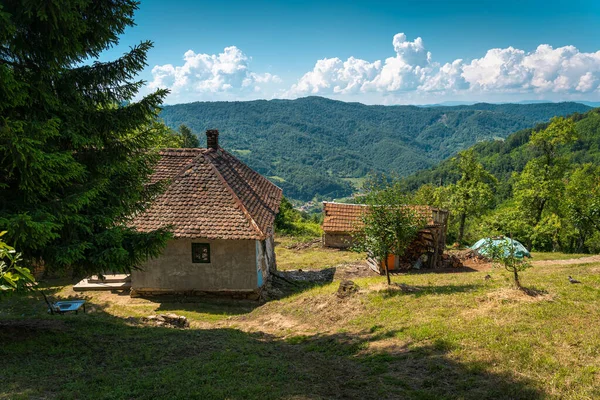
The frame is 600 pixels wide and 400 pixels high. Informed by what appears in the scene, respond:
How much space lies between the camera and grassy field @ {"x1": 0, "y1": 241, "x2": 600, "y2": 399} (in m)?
6.66

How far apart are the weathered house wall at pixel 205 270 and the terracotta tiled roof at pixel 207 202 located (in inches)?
26.2

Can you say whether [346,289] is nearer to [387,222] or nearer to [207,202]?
[387,222]

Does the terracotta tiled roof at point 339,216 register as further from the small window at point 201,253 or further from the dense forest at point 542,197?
the small window at point 201,253

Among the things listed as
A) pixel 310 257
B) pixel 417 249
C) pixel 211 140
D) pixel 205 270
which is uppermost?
pixel 211 140

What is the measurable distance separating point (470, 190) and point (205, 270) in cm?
2636

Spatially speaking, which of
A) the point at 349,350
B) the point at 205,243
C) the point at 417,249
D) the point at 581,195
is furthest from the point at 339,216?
the point at 349,350

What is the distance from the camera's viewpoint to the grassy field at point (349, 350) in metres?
6.66

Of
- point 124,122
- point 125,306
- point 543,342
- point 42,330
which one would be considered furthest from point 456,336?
point 125,306

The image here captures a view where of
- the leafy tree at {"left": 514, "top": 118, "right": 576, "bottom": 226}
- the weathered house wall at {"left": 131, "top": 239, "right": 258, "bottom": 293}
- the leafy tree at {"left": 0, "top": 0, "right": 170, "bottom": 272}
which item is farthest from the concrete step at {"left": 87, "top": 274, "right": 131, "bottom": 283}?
the leafy tree at {"left": 514, "top": 118, "right": 576, "bottom": 226}

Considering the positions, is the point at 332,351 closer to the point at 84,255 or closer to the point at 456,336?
the point at 456,336

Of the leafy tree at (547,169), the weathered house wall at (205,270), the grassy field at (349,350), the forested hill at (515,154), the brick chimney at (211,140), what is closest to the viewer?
the grassy field at (349,350)

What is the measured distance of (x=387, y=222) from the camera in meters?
13.8

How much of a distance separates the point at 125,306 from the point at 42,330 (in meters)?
5.59

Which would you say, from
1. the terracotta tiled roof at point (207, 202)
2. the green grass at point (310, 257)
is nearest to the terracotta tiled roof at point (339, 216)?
the green grass at point (310, 257)
